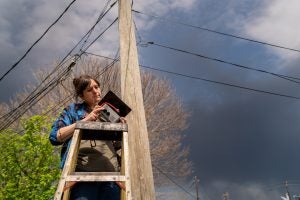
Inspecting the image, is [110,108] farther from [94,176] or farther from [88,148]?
[94,176]

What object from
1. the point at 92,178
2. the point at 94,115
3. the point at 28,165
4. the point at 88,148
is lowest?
the point at 92,178

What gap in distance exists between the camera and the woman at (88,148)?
2.36 m

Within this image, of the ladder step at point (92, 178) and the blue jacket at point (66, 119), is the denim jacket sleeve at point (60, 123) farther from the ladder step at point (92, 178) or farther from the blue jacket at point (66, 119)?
the ladder step at point (92, 178)

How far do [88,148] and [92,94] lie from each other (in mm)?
524

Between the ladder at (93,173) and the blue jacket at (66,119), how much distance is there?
0.18 meters

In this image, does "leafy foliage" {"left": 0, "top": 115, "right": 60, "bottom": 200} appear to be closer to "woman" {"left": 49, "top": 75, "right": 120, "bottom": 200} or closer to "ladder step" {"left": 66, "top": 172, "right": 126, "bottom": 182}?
"woman" {"left": 49, "top": 75, "right": 120, "bottom": 200}

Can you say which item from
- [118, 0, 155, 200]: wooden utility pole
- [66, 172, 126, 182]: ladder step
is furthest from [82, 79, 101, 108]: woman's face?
[118, 0, 155, 200]: wooden utility pole

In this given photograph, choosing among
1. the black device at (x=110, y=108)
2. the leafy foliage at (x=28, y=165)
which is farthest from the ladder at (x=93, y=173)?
the leafy foliage at (x=28, y=165)

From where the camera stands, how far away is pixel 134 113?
3.87m

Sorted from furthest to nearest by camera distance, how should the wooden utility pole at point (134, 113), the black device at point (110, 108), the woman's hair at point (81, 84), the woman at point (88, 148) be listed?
the wooden utility pole at point (134, 113), the woman's hair at point (81, 84), the black device at point (110, 108), the woman at point (88, 148)

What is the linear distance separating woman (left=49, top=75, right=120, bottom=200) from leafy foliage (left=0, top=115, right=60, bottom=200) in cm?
768

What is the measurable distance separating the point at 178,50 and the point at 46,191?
20.0 feet

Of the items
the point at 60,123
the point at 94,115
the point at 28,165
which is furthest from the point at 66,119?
the point at 28,165

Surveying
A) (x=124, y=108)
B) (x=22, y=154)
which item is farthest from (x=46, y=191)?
(x=124, y=108)
